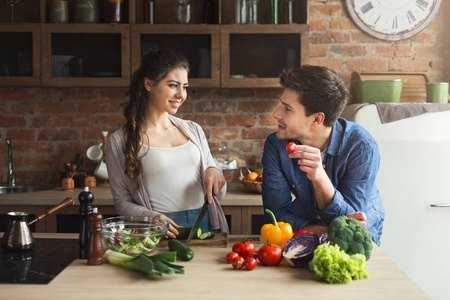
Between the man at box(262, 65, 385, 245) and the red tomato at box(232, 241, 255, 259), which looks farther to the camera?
the man at box(262, 65, 385, 245)

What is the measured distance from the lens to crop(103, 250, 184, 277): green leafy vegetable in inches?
58.5

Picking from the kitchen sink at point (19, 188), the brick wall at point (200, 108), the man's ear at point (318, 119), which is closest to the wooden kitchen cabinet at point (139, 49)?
the brick wall at point (200, 108)

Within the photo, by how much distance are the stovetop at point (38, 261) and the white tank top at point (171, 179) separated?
0.52 m

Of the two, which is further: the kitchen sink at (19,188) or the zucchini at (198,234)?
the kitchen sink at (19,188)

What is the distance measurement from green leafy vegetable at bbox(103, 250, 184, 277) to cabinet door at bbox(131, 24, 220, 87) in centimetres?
190

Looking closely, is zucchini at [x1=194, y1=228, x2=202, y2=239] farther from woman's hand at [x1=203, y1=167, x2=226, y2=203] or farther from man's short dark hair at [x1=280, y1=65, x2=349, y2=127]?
man's short dark hair at [x1=280, y1=65, x2=349, y2=127]

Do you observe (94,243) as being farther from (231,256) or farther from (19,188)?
(19,188)

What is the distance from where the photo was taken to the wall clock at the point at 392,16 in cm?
359

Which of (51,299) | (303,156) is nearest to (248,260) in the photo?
(303,156)

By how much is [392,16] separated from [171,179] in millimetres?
2174

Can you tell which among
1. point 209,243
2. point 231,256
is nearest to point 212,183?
point 209,243

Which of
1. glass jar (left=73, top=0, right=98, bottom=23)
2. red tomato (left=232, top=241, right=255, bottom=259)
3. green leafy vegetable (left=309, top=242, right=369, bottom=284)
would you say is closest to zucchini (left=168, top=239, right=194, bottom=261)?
red tomato (left=232, top=241, right=255, bottom=259)

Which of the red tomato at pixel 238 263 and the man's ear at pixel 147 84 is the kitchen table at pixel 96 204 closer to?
the man's ear at pixel 147 84

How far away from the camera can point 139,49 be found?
336 centimetres
